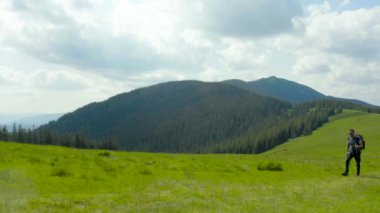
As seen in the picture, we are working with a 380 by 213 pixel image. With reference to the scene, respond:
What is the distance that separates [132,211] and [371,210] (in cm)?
946

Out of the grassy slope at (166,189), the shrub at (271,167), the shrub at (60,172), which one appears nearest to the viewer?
the grassy slope at (166,189)

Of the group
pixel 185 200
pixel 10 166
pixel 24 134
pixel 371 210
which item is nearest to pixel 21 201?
pixel 185 200

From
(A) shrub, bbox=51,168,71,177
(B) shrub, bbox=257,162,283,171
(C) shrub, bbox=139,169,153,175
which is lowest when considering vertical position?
(B) shrub, bbox=257,162,283,171

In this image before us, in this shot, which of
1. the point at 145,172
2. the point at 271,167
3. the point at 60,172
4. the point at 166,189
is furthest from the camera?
the point at 271,167

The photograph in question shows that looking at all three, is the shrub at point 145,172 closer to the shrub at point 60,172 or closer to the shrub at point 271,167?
the shrub at point 60,172

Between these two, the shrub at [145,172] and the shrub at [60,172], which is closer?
the shrub at [60,172]

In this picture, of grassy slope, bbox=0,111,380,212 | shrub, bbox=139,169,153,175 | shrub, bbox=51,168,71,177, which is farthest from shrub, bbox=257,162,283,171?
shrub, bbox=51,168,71,177

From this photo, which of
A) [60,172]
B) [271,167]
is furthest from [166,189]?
[271,167]

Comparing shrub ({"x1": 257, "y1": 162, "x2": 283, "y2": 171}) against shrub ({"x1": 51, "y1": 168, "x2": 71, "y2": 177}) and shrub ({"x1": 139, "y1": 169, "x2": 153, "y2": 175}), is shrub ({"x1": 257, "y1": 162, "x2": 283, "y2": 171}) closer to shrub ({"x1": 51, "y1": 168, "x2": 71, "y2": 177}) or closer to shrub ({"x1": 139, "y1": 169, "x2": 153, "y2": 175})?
shrub ({"x1": 139, "y1": 169, "x2": 153, "y2": 175})

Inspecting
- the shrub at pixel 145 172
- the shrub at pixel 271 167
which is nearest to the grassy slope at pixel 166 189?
the shrub at pixel 145 172

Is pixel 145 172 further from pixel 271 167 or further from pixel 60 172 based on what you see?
pixel 271 167

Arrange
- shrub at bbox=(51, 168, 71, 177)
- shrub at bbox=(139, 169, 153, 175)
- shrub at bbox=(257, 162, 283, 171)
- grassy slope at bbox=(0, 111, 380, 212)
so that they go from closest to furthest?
grassy slope at bbox=(0, 111, 380, 212)
shrub at bbox=(51, 168, 71, 177)
shrub at bbox=(139, 169, 153, 175)
shrub at bbox=(257, 162, 283, 171)

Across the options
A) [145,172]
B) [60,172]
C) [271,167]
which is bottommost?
[271,167]

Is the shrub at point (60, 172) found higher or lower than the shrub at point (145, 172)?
higher
